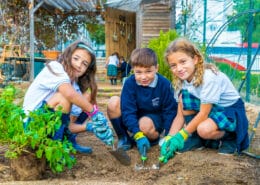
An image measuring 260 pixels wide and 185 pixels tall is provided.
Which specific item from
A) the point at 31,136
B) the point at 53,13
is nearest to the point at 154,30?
the point at 53,13

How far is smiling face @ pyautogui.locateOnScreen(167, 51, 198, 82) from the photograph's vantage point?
9.39 feet

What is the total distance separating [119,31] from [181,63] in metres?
10.1

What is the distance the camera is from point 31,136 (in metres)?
2.32

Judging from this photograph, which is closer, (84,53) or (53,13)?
(84,53)

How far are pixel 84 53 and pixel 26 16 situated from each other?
31.4 ft

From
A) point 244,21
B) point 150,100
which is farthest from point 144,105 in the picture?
point 244,21

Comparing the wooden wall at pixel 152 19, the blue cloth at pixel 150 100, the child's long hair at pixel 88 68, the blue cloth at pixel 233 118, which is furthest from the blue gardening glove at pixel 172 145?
the wooden wall at pixel 152 19

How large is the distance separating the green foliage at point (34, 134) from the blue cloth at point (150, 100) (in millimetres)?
907

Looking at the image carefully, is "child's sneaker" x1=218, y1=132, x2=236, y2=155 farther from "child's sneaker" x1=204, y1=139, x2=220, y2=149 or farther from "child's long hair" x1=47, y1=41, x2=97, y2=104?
"child's long hair" x1=47, y1=41, x2=97, y2=104

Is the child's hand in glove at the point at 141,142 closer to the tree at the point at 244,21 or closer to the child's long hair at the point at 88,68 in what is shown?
the child's long hair at the point at 88,68

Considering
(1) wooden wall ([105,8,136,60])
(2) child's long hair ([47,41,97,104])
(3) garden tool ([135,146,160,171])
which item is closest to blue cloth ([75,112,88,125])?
(2) child's long hair ([47,41,97,104])

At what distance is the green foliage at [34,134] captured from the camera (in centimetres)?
233

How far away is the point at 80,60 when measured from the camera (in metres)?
2.94

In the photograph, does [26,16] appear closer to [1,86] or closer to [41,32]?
[41,32]
